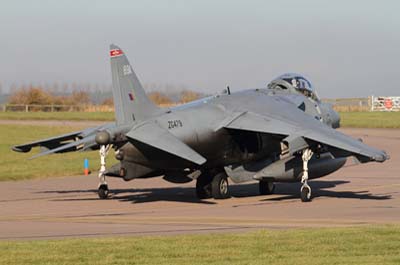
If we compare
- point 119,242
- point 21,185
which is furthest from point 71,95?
point 119,242

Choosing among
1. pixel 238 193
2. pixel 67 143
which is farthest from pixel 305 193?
pixel 67 143

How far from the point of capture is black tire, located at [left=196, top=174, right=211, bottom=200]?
25.8m

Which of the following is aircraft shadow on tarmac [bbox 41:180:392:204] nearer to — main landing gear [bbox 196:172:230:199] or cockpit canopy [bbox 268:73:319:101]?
main landing gear [bbox 196:172:230:199]

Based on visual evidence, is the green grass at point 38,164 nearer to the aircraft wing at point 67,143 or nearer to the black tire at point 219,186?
the aircraft wing at point 67,143

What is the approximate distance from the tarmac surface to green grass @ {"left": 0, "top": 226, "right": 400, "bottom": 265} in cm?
181

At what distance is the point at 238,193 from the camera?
27.5 meters

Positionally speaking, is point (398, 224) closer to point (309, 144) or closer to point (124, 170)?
point (309, 144)

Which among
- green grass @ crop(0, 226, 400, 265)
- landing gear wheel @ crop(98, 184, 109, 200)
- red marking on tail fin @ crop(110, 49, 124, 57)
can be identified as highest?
red marking on tail fin @ crop(110, 49, 124, 57)

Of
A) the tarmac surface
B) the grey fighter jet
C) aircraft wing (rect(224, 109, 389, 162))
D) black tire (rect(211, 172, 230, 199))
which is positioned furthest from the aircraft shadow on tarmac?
aircraft wing (rect(224, 109, 389, 162))

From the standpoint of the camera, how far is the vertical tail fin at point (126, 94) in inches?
923

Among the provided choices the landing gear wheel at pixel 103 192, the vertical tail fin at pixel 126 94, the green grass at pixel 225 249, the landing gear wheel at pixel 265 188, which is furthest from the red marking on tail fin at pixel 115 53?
the green grass at pixel 225 249

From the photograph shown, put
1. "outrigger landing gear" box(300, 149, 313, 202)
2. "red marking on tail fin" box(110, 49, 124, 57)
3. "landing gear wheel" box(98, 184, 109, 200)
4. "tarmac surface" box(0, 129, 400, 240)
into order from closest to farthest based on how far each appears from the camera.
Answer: "tarmac surface" box(0, 129, 400, 240)
"outrigger landing gear" box(300, 149, 313, 202)
"red marking on tail fin" box(110, 49, 124, 57)
"landing gear wheel" box(98, 184, 109, 200)

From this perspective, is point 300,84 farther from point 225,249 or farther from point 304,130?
point 225,249

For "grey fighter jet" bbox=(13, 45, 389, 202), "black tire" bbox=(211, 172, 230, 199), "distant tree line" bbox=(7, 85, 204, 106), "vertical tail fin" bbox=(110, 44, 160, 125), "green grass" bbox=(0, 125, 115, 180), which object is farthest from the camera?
"distant tree line" bbox=(7, 85, 204, 106)
